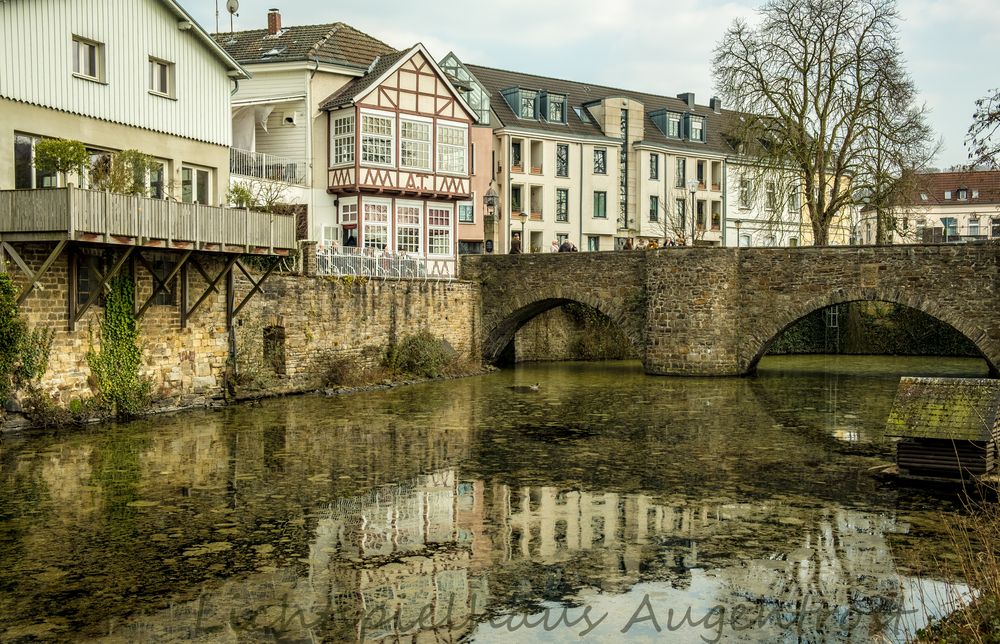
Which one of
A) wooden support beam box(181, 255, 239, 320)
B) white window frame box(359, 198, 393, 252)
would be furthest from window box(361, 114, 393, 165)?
wooden support beam box(181, 255, 239, 320)

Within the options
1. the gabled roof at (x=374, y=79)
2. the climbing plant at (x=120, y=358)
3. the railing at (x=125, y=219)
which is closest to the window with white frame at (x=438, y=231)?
the gabled roof at (x=374, y=79)

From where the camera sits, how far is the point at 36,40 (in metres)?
18.3

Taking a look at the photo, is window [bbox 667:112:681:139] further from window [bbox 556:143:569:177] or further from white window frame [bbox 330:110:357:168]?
white window frame [bbox 330:110:357:168]

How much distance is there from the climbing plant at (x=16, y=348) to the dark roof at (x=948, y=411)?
1306 centimetres

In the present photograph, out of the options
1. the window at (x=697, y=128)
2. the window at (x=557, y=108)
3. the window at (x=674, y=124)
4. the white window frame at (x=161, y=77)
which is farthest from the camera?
the window at (x=697, y=128)

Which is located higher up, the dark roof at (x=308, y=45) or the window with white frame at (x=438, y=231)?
the dark roof at (x=308, y=45)

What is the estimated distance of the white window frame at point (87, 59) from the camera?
1914 cm

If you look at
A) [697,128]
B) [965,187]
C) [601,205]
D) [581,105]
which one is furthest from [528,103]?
[965,187]

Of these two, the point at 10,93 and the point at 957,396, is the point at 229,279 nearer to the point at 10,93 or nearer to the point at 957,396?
the point at 10,93

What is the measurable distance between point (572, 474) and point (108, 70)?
11.9 metres

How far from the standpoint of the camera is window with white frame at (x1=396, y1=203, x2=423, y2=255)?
3080 cm

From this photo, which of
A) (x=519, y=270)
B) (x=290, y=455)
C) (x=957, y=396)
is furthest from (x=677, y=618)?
(x=519, y=270)

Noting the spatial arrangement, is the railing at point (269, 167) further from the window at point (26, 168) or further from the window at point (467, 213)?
the window at point (26, 168)

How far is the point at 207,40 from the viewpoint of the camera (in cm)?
2184
